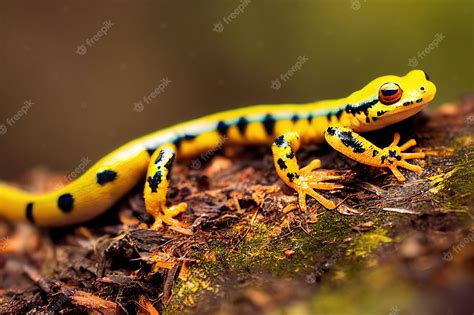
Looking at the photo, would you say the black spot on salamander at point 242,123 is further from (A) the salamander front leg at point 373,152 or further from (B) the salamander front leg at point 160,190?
(A) the salamander front leg at point 373,152

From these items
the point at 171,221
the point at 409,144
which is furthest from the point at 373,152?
the point at 171,221

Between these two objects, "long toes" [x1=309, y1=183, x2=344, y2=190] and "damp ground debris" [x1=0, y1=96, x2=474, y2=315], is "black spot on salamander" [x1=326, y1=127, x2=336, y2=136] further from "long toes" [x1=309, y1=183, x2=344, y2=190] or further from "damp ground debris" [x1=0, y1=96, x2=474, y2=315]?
"long toes" [x1=309, y1=183, x2=344, y2=190]

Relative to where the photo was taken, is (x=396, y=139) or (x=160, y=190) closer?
(x=396, y=139)

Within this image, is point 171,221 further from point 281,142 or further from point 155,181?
point 281,142

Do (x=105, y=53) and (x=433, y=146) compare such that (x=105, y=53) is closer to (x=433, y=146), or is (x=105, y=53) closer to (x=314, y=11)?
(x=314, y=11)

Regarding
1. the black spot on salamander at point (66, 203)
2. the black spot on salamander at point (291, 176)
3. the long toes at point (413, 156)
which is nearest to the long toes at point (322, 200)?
the black spot on salamander at point (291, 176)

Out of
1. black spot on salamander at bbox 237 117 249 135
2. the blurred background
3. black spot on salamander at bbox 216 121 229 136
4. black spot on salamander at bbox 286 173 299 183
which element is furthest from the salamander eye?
the blurred background

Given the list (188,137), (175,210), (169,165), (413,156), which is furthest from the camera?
(188,137)
